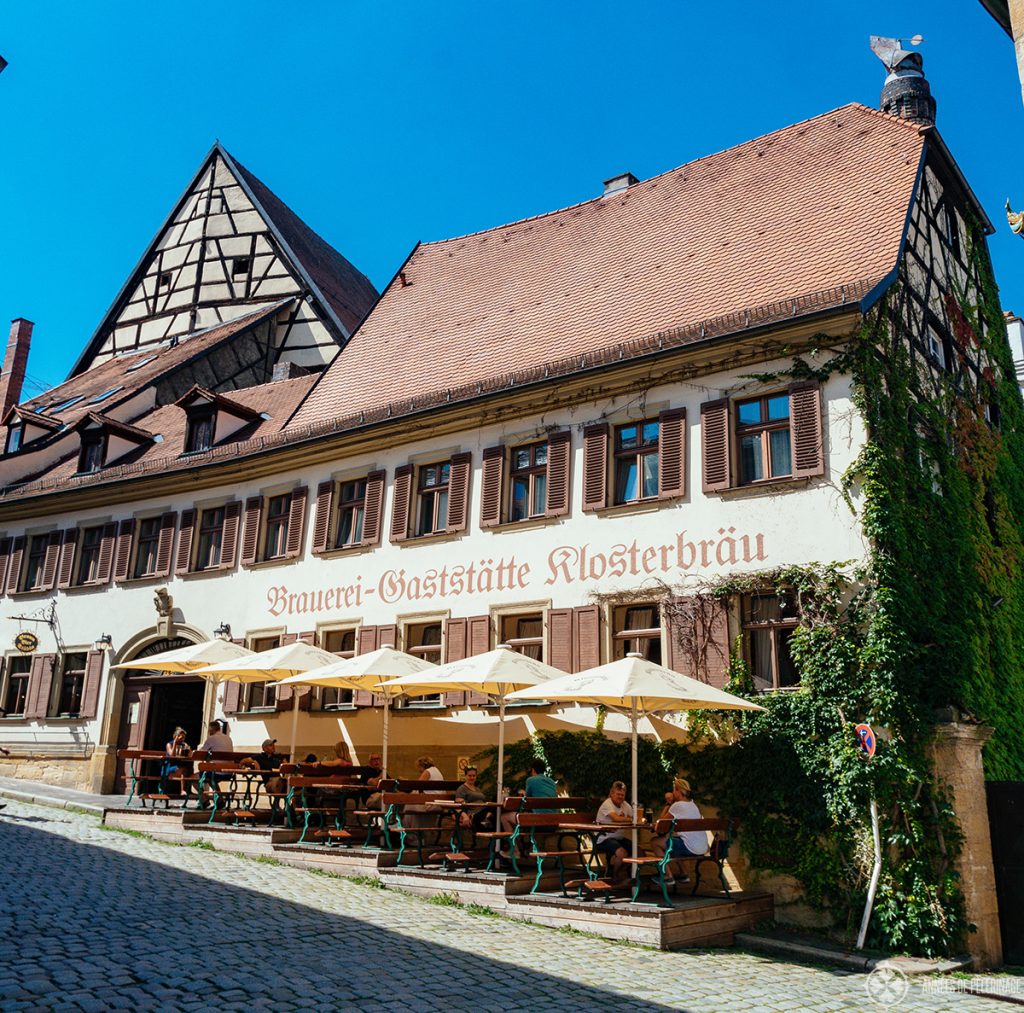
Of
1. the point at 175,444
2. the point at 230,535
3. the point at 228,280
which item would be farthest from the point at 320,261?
the point at 230,535

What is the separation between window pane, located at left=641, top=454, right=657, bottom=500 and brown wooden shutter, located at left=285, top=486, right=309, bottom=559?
669cm

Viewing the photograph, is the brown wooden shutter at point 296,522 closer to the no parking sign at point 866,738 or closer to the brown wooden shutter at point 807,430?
the brown wooden shutter at point 807,430

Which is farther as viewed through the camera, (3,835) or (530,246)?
(530,246)

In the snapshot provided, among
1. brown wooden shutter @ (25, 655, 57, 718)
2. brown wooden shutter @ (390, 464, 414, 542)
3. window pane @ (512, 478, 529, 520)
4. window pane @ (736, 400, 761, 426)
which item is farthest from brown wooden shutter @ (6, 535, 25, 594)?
window pane @ (736, 400, 761, 426)

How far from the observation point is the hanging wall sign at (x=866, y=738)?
10.8 m

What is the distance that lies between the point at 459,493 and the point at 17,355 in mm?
19911

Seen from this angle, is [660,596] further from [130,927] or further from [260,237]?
[260,237]

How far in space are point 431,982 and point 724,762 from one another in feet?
19.1

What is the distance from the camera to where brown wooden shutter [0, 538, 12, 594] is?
2283 cm

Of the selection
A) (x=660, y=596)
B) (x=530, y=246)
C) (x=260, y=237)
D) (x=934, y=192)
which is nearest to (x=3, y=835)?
(x=660, y=596)

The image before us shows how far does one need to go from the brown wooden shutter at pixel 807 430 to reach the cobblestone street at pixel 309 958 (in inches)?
222

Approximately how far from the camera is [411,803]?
39.9 ft

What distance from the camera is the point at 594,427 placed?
1517 cm

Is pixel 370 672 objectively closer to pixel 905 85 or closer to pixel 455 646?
pixel 455 646
